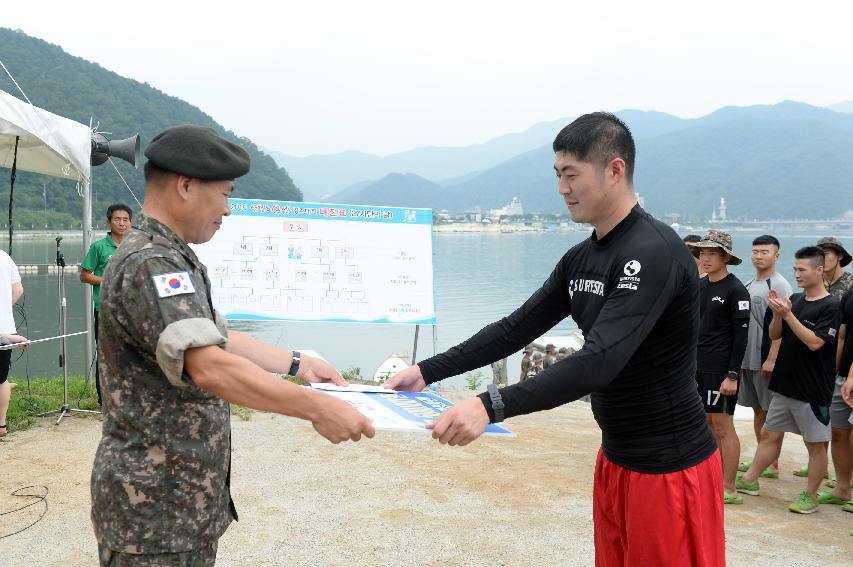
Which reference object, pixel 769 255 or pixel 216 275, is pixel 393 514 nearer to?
pixel 769 255

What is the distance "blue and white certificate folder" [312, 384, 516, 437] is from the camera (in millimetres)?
2123

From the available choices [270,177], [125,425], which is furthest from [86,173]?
[270,177]

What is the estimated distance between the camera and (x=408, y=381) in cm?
273

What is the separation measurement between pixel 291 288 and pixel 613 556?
6328mm

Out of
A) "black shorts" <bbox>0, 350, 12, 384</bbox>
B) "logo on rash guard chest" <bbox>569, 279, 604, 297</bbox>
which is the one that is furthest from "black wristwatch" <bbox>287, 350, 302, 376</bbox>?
"black shorts" <bbox>0, 350, 12, 384</bbox>

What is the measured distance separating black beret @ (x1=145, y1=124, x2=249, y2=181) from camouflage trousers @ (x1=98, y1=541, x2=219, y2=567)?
3.35ft

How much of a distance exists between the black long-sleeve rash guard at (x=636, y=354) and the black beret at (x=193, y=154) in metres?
1.00

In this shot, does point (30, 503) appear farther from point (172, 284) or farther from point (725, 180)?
point (725, 180)

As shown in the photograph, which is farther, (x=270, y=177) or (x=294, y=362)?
(x=270, y=177)

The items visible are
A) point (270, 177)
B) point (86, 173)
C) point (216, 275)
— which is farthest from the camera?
point (270, 177)

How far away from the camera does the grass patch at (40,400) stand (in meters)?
6.86

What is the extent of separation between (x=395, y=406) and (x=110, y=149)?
6.36m

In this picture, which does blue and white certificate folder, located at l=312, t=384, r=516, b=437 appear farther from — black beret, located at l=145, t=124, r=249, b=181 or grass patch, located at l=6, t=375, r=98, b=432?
grass patch, located at l=6, t=375, r=98, b=432

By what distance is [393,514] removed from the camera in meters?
4.86
